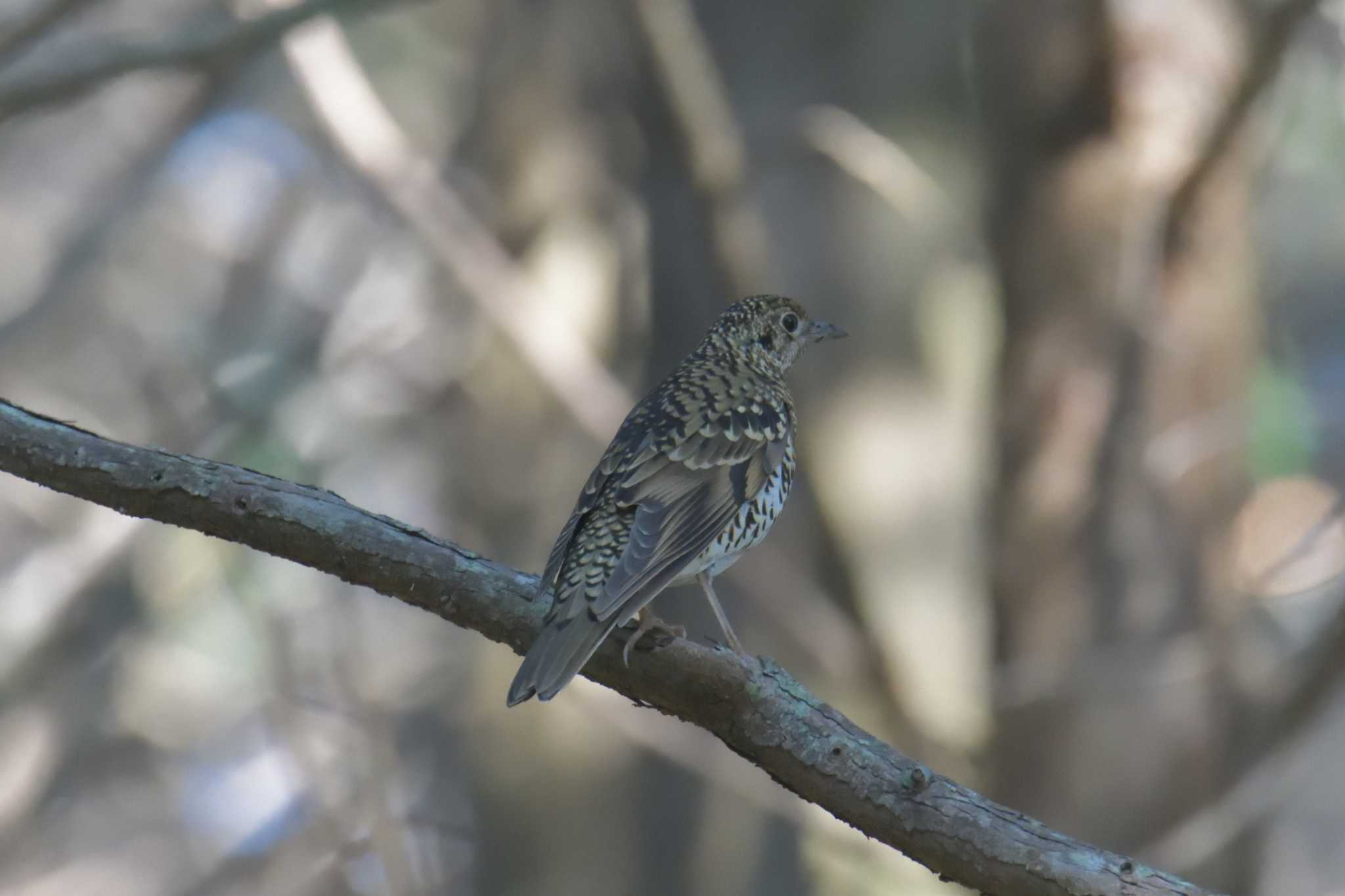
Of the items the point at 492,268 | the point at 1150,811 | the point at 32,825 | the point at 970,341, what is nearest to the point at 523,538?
the point at 492,268

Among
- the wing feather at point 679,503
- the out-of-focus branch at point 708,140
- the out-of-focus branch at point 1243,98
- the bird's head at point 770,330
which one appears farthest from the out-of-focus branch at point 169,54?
the out-of-focus branch at point 1243,98

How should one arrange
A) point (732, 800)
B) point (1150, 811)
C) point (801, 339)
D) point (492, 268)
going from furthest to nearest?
point (732, 800) < point (492, 268) < point (1150, 811) < point (801, 339)

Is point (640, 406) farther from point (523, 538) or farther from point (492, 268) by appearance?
point (523, 538)

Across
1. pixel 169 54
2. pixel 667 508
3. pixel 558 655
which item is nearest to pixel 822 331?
pixel 667 508

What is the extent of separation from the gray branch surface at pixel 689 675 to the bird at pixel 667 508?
19 cm

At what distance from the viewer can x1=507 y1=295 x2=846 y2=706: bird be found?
3.77 metres

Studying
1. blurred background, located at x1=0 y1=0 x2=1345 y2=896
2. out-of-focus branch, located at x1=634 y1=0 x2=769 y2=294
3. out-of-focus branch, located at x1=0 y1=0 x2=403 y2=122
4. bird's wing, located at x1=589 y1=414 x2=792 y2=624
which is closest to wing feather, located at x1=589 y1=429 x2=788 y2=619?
bird's wing, located at x1=589 y1=414 x2=792 y2=624

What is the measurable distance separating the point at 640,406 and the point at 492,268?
2916 millimetres

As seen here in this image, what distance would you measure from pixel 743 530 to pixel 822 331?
1.57 m

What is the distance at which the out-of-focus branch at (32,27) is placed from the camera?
600 cm

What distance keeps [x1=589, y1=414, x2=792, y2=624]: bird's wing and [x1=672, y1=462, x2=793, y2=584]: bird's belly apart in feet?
0.12

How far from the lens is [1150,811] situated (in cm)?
725

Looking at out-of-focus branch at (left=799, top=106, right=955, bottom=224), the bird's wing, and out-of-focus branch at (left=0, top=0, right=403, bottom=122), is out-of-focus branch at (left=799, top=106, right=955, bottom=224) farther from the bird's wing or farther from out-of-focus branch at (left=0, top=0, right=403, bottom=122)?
the bird's wing

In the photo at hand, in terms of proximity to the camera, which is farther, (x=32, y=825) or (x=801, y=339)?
(x=32, y=825)
